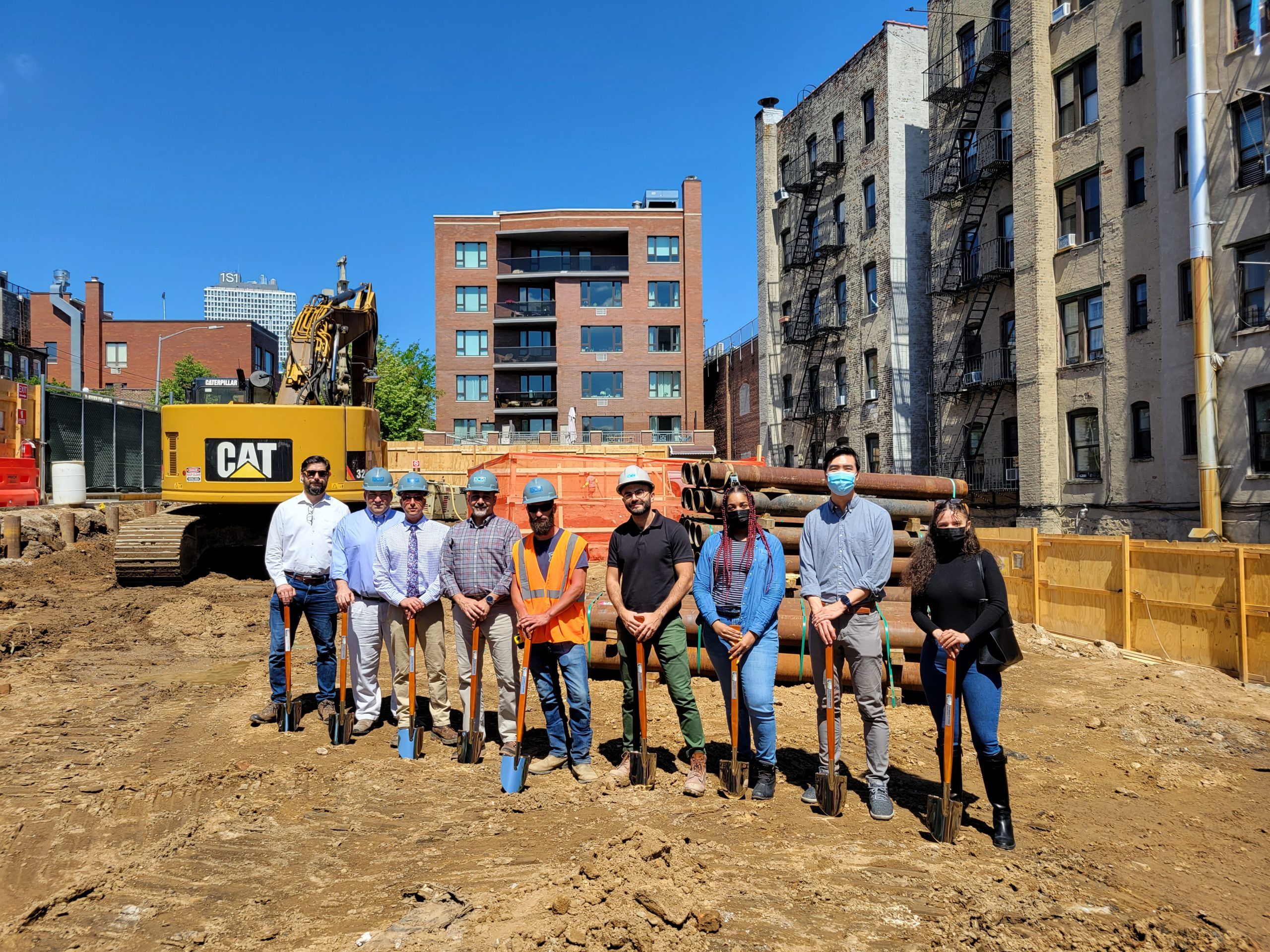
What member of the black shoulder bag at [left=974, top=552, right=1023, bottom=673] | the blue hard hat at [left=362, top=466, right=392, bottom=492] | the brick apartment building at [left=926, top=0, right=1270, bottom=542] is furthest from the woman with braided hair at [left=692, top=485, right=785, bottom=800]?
the brick apartment building at [left=926, top=0, right=1270, bottom=542]

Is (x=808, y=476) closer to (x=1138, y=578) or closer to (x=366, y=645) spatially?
(x=1138, y=578)

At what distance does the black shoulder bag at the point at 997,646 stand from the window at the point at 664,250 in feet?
170

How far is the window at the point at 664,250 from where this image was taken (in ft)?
181

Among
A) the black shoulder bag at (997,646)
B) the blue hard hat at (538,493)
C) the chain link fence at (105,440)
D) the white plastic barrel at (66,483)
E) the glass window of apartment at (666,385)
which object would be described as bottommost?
the black shoulder bag at (997,646)

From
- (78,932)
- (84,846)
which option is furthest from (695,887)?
(84,846)

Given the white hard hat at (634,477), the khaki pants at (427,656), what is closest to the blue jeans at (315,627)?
the khaki pants at (427,656)

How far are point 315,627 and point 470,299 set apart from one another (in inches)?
1978

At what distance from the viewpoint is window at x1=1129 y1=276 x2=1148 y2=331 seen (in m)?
22.5

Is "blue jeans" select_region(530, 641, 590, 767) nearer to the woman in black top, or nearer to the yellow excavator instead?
the woman in black top

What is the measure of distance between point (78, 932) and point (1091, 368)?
977 inches

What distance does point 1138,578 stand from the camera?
40.5 ft

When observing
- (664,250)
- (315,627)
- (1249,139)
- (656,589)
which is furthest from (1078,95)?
(664,250)

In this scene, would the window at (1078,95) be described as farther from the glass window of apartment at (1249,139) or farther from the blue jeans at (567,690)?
the blue jeans at (567,690)

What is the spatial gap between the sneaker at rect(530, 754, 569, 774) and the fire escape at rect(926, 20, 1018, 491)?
905 inches
